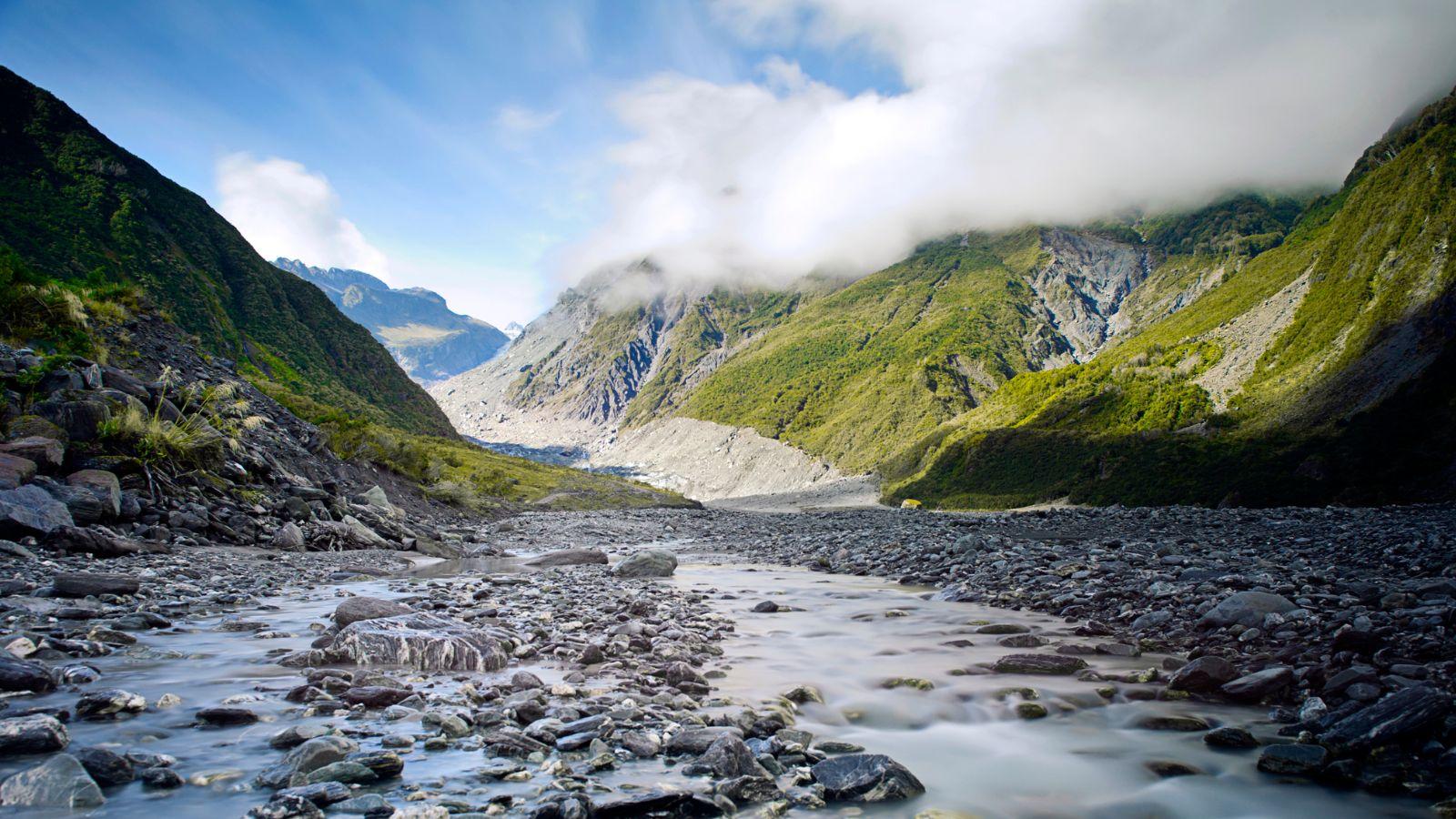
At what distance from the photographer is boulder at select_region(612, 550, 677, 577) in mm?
20891

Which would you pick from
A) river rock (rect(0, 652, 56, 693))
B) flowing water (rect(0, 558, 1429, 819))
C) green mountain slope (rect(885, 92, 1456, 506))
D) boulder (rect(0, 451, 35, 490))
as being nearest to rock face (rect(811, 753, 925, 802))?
flowing water (rect(0, 558, 1429, 819))

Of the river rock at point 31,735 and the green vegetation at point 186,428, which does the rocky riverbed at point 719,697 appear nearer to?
the river rock at point 31,735

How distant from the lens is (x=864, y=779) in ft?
16.9

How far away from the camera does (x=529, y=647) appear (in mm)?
9289

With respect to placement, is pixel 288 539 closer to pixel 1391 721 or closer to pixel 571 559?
pixel 571 559

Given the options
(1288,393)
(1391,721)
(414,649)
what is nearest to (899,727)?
(1391,721)

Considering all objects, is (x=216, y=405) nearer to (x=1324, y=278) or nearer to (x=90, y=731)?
(x=90, y=731)

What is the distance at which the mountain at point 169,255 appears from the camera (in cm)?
6519

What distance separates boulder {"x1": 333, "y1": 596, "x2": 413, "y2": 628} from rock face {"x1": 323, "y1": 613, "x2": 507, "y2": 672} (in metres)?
0.75

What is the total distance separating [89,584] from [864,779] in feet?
37.5

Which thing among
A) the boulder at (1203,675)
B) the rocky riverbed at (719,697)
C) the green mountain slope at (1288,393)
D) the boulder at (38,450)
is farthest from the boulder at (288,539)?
the green mountain slope at (1288,393)

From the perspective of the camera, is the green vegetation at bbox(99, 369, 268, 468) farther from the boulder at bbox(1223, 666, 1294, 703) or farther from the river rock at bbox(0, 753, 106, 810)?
the boulder at bbox(1223, 666, 1294, 703)

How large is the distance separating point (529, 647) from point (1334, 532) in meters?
28.1

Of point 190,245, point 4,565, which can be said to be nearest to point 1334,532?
point 4,565
